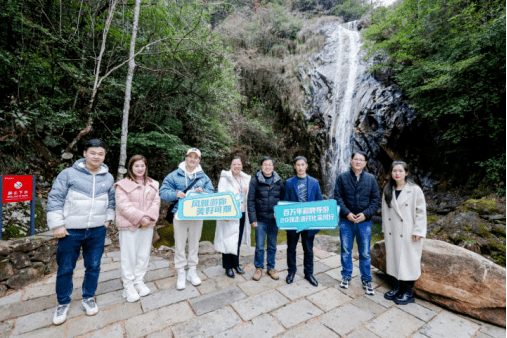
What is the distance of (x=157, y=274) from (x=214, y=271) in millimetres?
949

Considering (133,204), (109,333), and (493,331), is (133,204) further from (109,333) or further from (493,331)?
(493,331)

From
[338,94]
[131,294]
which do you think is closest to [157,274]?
[131,294]

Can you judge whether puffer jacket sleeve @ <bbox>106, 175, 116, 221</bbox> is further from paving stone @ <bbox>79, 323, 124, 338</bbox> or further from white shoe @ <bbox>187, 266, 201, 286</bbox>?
white shoe @ <bbox>187, 266, 201, 286</bbox>

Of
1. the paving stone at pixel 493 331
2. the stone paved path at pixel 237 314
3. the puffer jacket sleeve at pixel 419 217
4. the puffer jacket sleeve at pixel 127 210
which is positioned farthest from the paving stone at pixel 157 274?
the paving stone at pixel 493 331

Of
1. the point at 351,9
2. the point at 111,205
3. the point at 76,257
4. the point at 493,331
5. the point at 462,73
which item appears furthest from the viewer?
the point at 351,9

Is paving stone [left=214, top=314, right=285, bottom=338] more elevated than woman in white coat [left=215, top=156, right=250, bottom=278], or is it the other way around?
woman in white coat [left=215, top=156, right=250, bottom=278]

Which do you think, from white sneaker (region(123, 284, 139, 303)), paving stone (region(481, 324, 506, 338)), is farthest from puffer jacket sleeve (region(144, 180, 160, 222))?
paving stone (region(481, 324, 506, 338))

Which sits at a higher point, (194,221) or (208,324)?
(194,221)

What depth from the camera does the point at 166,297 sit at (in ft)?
9.18

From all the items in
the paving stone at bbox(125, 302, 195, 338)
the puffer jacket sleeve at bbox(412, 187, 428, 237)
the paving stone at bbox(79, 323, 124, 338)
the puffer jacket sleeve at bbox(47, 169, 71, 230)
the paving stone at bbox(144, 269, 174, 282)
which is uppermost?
the puffer jacket sleeve at bbox(47, 169, 71, 230)

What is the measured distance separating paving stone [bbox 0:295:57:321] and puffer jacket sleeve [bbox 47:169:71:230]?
51.6 inches

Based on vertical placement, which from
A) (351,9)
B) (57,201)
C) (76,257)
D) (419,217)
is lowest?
(76,257)

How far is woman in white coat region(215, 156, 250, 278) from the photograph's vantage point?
3199mm

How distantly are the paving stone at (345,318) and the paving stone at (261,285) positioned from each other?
82 cm
